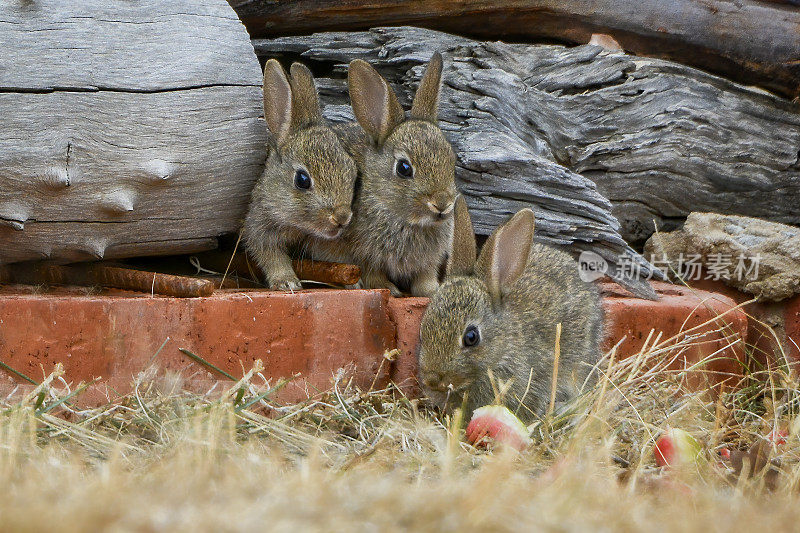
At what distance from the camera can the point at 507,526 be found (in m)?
1.77

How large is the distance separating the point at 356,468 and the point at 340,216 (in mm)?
1920

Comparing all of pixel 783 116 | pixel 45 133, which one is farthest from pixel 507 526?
pixel 783 116

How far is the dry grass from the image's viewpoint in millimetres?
1782

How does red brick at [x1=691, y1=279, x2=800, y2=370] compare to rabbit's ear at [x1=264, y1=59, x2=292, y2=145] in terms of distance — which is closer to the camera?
rabbit's ear at [x1=264, y1=59, x2=292, y2=145]

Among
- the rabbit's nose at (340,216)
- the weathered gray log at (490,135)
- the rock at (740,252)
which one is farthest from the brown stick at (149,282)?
the rock at (740,252)

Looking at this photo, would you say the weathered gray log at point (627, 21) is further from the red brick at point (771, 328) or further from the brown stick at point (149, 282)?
the brown stick at point (149, 282)

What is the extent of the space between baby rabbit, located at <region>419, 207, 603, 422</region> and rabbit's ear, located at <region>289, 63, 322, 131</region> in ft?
3.77

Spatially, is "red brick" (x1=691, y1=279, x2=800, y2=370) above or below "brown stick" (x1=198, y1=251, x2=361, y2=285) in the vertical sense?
below

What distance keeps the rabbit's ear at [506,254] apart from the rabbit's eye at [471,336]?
0.80ft

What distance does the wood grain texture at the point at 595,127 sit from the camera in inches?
195

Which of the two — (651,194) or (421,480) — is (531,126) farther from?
(421,480)

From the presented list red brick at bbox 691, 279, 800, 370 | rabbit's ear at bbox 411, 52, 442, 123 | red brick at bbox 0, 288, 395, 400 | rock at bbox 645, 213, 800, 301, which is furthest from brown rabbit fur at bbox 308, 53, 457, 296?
red brick at bbox 691, 279, 800, 370

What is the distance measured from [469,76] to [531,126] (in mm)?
482

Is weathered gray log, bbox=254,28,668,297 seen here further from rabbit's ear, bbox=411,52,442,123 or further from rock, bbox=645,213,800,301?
rock, bbox=645,213,800,301
